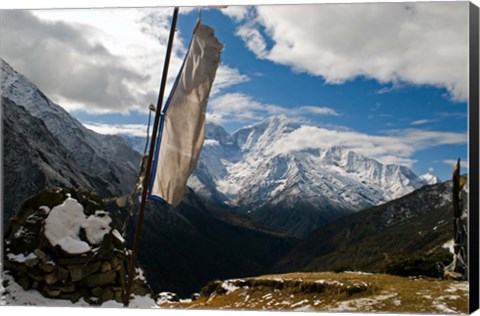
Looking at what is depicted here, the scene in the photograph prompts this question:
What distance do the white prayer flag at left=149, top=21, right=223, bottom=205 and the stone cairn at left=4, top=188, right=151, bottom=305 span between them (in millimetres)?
8306

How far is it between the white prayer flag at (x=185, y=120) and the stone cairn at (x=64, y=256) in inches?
327

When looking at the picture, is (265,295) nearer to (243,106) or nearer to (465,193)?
(465,193)

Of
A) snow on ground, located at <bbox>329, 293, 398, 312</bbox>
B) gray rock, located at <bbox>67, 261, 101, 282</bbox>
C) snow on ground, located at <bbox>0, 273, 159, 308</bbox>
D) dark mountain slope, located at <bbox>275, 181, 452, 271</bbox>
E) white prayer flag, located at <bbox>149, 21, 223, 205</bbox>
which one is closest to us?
white prayer flag, located at <bbox>149, 21, 223, 205</bbox>

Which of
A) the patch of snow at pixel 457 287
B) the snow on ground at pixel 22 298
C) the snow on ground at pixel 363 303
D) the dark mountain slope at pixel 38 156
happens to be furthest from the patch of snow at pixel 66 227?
the dark mountain slope at pixel 38 156

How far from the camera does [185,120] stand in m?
5.46

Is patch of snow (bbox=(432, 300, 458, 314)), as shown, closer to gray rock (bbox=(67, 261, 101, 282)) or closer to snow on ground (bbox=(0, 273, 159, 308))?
gray rock (bbox=(67, 261, 101, 282))

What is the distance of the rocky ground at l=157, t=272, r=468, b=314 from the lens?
13.0m

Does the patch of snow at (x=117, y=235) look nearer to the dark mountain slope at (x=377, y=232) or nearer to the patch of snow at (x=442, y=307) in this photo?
the patch of snow at (x=442, y=307)

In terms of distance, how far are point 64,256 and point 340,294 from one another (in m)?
8.32

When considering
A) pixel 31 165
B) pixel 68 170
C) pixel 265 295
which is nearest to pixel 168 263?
pixel 68 170

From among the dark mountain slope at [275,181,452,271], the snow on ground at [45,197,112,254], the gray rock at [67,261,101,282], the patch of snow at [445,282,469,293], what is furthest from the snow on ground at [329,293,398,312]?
the dark mountain slope at [275,181,452,271]

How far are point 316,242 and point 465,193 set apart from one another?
618 ft

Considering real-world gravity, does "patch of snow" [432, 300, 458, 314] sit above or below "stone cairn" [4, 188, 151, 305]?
below

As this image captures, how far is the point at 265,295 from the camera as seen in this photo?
2166cm
